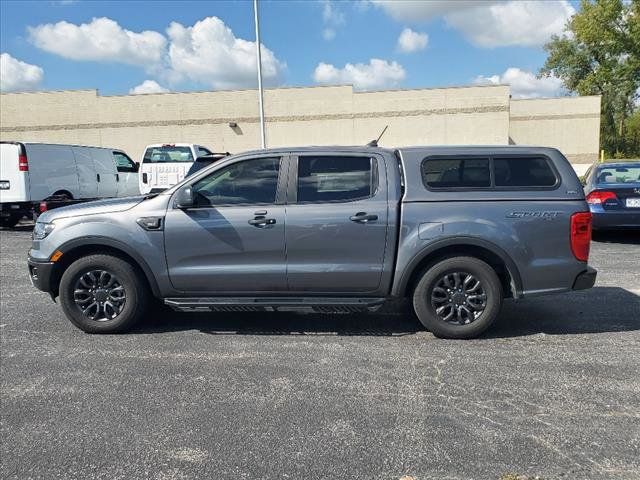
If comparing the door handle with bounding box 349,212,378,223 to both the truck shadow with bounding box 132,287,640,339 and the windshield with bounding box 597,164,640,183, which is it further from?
the windshield with bounding box 597,164,640,183

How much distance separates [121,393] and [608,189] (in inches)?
343

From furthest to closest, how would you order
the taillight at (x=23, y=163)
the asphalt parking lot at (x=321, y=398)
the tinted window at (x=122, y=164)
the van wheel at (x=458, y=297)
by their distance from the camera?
the tinted window at (x=122, y=164), the taillight at (x=23, y=163), the van wheel at (x=458, y=297), the asphalt parking lot at (x=321, y=398)

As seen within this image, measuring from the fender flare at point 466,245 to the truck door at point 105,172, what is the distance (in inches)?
474

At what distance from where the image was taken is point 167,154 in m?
16.0

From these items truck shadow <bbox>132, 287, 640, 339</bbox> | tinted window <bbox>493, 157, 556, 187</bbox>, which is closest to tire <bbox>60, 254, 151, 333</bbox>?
truck shadow <bbox>132, 287, 640, 339</bbox>

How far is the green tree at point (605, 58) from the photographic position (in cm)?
4112

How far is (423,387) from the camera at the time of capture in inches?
149

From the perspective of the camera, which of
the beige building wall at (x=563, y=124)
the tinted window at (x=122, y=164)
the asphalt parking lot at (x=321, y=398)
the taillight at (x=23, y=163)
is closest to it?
the asphalt parking lot at (x=321, y=398)

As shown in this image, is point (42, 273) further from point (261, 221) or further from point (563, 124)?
point (563, 124)

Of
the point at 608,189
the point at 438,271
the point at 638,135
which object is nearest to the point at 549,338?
the point at 438,271

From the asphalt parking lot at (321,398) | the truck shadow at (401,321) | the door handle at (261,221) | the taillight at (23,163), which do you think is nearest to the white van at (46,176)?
the taillight at (23,163)

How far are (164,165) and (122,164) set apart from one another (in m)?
1.50

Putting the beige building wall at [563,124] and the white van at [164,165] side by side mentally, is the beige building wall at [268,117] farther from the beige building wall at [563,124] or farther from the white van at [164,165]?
the white van at [164,165]

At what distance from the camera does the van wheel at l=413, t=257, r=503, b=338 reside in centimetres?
470
